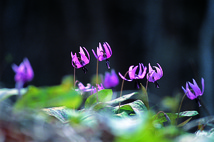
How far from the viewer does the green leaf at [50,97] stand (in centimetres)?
41

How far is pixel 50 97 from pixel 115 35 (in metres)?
5.42

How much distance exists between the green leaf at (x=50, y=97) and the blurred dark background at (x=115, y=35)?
4.81m

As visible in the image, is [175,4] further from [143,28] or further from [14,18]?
[14,18]

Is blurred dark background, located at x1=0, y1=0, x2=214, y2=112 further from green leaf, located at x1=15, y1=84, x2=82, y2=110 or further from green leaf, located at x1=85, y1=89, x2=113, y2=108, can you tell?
green leaf, located at x1=15, y1=84, x2=82, y2=110

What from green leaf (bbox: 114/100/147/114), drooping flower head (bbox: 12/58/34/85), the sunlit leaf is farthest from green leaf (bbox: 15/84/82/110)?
green leaf (bbox: 114/100/147/114)

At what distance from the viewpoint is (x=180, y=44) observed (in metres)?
5.21

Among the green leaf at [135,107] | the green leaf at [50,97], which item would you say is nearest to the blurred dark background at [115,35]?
the green leaf at [135,107]

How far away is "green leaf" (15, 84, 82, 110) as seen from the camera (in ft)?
1.36

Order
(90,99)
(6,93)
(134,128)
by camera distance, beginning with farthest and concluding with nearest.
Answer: (90,99), (6,93), (134,128)

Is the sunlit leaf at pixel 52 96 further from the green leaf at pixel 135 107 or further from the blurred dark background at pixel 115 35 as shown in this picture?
the blurred dark background at pixel 115 35

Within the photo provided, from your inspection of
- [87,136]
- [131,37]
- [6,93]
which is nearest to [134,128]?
[87,136]

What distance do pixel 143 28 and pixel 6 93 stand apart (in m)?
5.29

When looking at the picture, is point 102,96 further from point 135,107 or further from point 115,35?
point 115,35

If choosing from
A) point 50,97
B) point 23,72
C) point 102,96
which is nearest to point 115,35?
point 102,96
